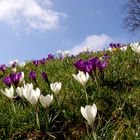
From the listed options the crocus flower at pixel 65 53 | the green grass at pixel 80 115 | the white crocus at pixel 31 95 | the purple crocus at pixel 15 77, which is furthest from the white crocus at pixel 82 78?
the crocus flower at pixel 65 53

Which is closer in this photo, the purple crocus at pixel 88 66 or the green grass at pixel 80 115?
the green grass at pixel 80 115

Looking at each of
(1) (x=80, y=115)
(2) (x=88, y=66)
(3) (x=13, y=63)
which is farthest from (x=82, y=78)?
(3) (x=13, y=63)

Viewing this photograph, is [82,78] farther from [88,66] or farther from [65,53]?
[65,53]

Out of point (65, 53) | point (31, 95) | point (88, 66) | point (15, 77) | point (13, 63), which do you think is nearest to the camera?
point (31, 95)

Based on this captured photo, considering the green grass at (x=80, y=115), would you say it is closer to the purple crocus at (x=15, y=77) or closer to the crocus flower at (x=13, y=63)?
the purple crocus at (x=15, y=77)

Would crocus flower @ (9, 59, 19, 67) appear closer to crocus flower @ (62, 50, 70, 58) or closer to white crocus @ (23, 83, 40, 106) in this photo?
crocus flower @ (62, 50, 70, 58)

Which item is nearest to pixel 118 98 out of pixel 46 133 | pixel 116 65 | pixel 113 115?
pixel 113 115

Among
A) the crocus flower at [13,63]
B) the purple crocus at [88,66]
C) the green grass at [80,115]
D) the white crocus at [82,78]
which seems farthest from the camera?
the crocus flower at [13,63]

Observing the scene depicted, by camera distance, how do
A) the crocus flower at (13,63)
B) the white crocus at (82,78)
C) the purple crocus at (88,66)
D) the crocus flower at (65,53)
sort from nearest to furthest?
the white crocus at (82,78), the purple crocus at (88,66), the crocus flower at (13,63), the crocus flower at (65,53)

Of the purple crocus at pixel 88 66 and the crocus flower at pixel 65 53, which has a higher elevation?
the crocus flower at pixel 65 53

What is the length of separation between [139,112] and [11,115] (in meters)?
1.82

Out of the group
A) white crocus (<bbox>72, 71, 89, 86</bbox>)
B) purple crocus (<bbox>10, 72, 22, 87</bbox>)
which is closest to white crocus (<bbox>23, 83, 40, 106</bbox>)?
white crocus (<bbox>72, 71, 89, 86</bbox>)

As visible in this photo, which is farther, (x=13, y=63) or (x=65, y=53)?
(x=65, y=53)

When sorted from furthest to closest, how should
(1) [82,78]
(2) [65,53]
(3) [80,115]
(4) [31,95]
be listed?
(2) [65,53]
(1) [82,78]
(3) [80,115]
(4) [31,95]
